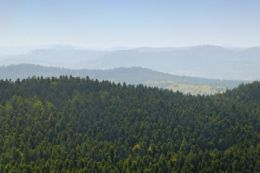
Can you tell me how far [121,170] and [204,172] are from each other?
98.5 ft

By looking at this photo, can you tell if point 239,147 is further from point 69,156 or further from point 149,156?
point 69,156

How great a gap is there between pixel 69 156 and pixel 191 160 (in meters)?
48.6

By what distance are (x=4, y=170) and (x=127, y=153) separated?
179ft

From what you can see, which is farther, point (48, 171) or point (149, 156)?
point (149, 156)

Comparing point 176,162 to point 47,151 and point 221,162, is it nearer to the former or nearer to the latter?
point 221,162

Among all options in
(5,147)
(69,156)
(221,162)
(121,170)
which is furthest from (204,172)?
(5,147)

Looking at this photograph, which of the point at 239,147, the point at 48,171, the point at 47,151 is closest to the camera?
the point at 48,171

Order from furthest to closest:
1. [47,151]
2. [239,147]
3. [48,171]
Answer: [239,147]
[47,151]
[48,171]

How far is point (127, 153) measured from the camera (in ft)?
623

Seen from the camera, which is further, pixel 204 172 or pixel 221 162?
pixel 221 162

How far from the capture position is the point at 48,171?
154750 millimetres

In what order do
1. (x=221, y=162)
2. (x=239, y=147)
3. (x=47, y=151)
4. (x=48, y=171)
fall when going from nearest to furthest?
(x=48, y=171) → (x=221, y=162) → (x=47, y=151) → (x=239, y=147)

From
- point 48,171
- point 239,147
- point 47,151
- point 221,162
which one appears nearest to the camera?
point 48,171

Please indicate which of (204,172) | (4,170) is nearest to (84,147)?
(4,170)
